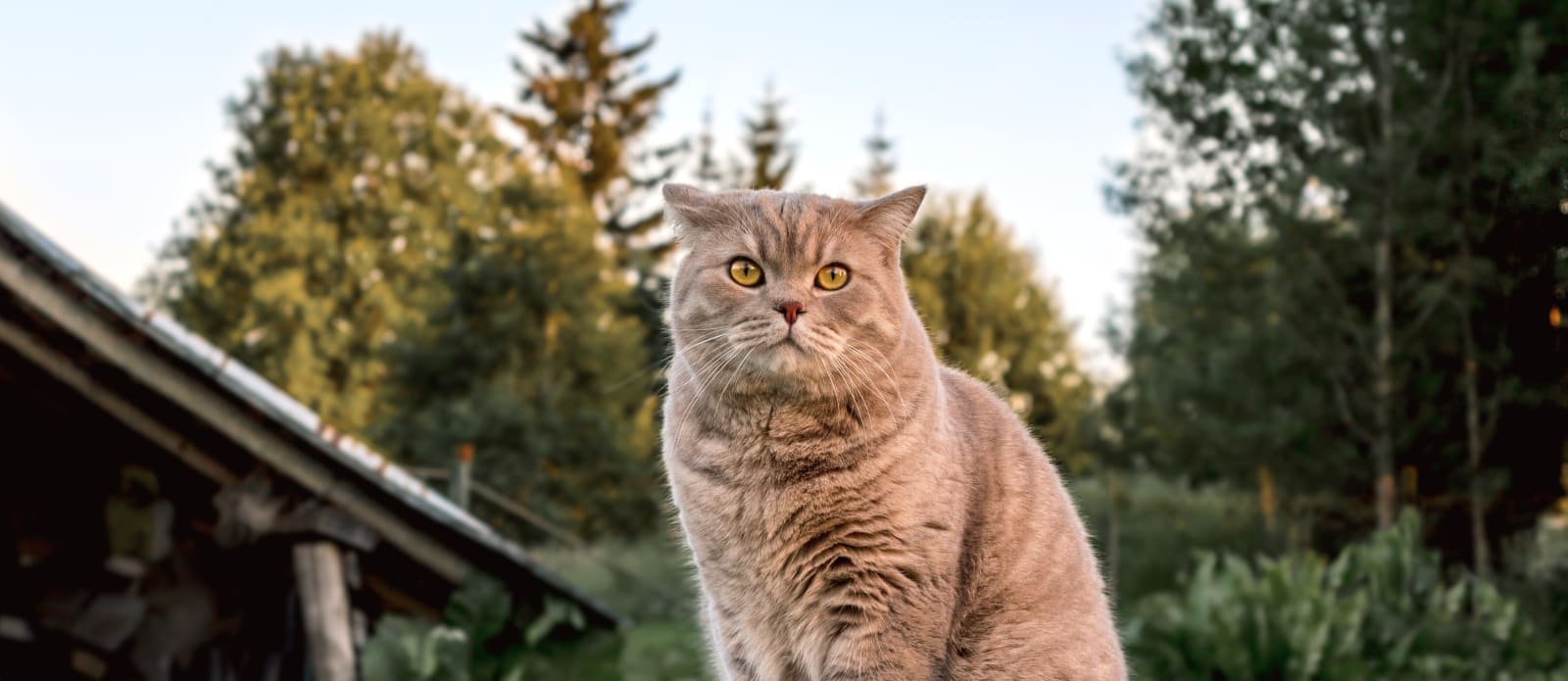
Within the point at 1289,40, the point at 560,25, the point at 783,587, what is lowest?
the point at 783,587

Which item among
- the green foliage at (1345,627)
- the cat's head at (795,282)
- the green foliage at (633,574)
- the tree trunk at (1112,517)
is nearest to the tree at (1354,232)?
the tree trunk at (1112,517)

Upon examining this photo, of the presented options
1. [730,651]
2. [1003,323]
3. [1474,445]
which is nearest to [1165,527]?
[1003,323]

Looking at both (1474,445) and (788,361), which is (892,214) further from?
(1474,445)

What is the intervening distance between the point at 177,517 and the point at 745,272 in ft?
12.0

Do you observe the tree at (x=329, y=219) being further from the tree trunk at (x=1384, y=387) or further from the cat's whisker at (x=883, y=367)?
the cat's whisker at (x=883, y=367)

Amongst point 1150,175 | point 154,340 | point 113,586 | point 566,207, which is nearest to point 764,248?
point 154,340

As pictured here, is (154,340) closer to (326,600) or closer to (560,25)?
(326,600)

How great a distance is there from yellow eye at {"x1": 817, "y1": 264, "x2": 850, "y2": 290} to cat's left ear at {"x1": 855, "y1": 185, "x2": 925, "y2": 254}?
0.33 feet

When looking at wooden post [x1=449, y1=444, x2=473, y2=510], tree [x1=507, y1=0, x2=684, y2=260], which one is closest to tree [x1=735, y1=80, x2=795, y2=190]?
tree [x1=507, y1=0, x2=684, y2=260]

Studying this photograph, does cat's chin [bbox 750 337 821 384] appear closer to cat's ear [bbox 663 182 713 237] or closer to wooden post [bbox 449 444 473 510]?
cat's ear [bbox 663 182 713 237]

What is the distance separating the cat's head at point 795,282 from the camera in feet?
7.51

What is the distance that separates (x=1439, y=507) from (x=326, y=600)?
914cm

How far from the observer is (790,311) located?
2271 millimetres

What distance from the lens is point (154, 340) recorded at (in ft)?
13.4
